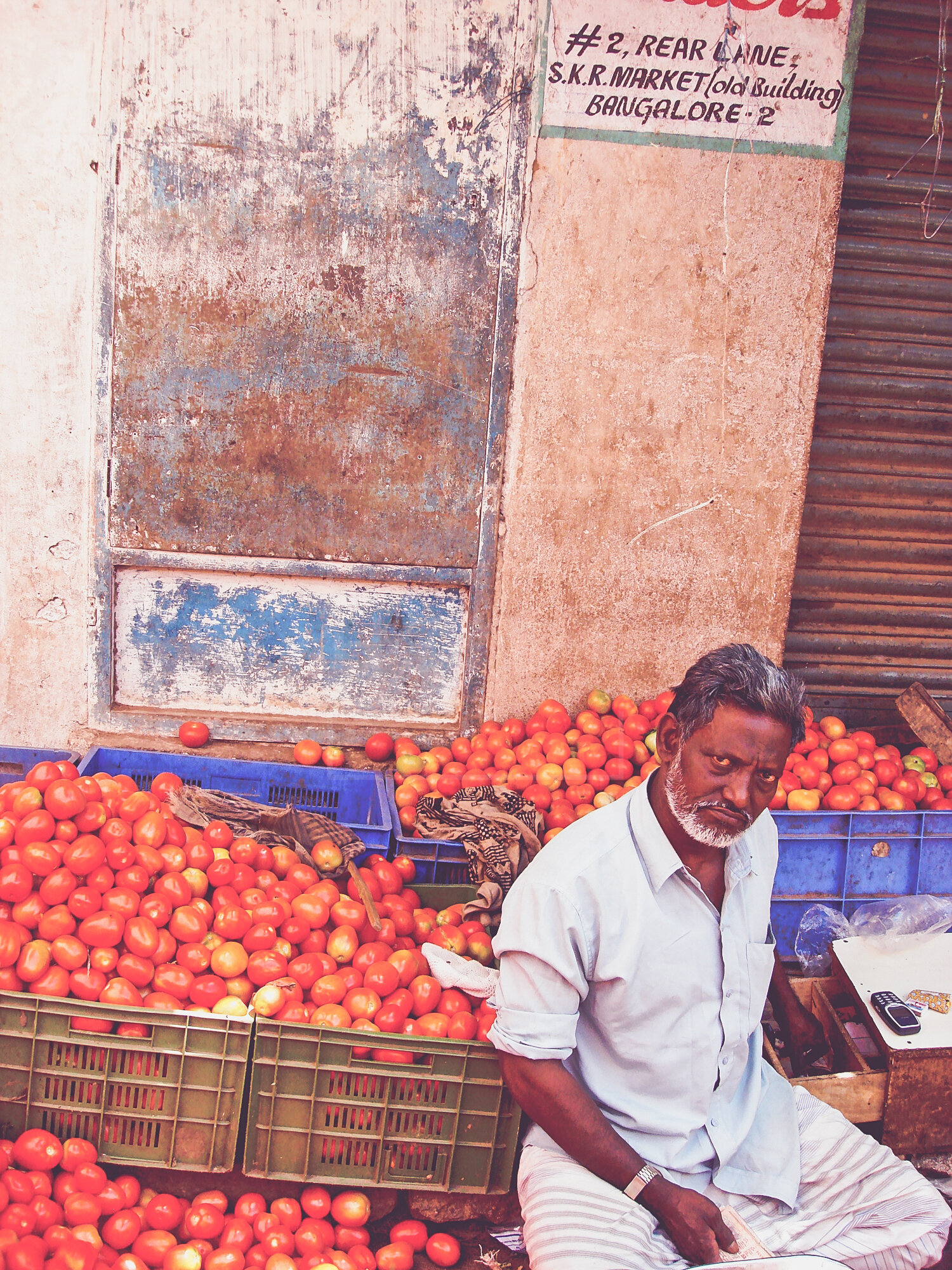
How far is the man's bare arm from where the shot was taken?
2.18 meters

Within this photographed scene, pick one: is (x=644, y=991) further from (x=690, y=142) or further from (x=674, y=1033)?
(x=690, y=142)

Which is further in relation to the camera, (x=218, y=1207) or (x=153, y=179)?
(x=153, y=179)

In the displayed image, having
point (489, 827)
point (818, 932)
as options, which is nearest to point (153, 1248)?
point (489, 827)

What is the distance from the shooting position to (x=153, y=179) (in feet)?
13.4

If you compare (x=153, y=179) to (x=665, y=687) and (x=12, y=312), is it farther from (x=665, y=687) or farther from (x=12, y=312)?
(x=665, y=687)

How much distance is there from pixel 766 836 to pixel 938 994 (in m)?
1.23

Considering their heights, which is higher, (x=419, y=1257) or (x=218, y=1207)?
(x=218, y=1207)

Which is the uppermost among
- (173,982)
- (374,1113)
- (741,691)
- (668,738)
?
(741,691)

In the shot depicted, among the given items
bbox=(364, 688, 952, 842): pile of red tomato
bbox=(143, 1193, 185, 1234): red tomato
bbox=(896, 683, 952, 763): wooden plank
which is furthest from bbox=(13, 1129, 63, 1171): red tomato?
bbox=(896, 683, 952, 763): wooden plank

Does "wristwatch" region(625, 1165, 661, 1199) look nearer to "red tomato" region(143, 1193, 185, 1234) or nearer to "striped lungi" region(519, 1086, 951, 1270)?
"striped lungi" region(519, 1086, 951, 1270)

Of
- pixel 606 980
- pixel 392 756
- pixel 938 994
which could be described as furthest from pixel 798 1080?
pixel 392 756

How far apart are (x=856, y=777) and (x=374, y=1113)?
2.53 metres

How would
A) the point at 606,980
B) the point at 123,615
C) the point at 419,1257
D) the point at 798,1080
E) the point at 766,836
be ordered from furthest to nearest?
1. the point at 123,615
2. the point at 798,1080
3. the point at 419,1257
4. the point at 766,836
5. the point at 606,980

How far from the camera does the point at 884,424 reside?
187 inches
